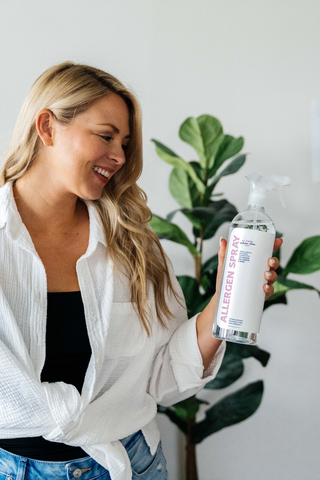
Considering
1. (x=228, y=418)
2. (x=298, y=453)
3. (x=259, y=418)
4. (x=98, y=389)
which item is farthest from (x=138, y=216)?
(x=298, y=453)

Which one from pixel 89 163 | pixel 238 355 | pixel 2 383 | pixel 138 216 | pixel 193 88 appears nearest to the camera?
pixel 2 383

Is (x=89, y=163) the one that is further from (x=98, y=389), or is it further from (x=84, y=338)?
(x=98, y=389)

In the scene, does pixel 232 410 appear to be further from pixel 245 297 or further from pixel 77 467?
pixel 245 297

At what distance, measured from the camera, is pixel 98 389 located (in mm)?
886

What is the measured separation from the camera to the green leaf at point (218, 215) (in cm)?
122

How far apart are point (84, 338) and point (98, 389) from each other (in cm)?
11

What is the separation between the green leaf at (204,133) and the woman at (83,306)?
0.87 ft

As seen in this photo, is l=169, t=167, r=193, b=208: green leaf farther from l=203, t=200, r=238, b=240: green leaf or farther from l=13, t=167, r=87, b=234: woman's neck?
l=13, t=167, r=87, b=234: woman's neck

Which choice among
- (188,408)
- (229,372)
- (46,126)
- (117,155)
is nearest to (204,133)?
(117,155)

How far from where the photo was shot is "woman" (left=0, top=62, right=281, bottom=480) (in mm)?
814

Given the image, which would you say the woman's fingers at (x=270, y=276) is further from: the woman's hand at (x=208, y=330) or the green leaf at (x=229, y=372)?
the green leaf at (x=229, y=372)

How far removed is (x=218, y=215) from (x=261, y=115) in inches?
22.7

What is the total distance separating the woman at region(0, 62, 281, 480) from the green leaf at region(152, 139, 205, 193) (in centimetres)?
21

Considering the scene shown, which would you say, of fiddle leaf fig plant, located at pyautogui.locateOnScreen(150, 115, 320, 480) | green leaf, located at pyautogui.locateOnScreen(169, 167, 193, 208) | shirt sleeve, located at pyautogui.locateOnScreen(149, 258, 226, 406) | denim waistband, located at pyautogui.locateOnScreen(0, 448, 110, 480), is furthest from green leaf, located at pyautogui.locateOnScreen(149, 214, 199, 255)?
denim waistband, located at pyautogui.locateOnScreen(0, 448, 110, 480)
